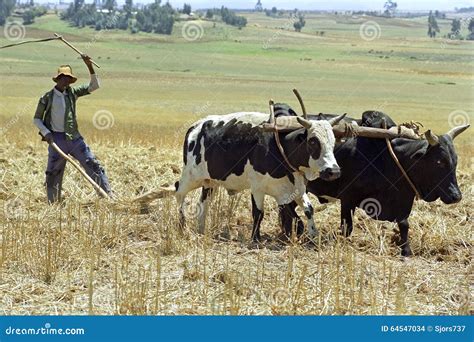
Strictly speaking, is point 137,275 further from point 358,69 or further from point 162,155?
point 358,69

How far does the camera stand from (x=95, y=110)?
39125 mm

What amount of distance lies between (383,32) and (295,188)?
563 feet

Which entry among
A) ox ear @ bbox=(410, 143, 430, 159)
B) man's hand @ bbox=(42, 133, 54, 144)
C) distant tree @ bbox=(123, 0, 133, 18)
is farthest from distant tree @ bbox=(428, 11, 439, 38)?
ox ear @ bbox=(410, 143, 430, 159)

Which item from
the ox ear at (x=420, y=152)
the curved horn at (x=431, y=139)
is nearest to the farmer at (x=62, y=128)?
the ox ear at (x=420, y=152)

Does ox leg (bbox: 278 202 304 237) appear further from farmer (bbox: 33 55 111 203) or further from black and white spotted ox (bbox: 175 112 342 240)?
farmer (bbox: 33 55 111 203)

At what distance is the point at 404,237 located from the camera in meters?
11.5

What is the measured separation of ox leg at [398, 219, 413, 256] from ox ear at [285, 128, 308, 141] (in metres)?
1.56

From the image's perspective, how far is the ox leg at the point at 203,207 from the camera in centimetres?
1209

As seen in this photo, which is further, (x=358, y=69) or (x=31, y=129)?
(x=358, y=69)

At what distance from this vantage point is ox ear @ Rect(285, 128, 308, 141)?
11.3 meters

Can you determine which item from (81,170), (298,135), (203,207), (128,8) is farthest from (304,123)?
(128,8)

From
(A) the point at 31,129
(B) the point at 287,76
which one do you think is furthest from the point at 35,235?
(B) the point at 287,76

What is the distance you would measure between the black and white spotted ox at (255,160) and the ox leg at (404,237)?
1.05m

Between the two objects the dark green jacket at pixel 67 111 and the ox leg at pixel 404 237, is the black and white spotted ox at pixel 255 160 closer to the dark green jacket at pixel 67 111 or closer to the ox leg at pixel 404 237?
Result: the ox leg at pixel 404 237
